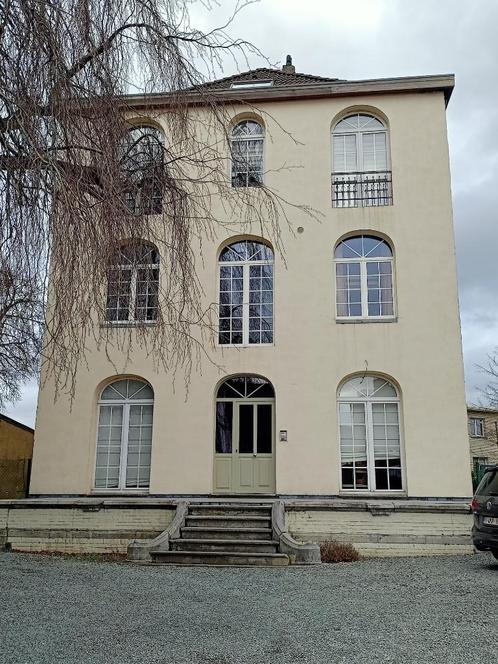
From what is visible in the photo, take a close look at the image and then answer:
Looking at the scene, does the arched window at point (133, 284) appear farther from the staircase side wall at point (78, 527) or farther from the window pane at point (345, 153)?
the window pane at point (345, 153)

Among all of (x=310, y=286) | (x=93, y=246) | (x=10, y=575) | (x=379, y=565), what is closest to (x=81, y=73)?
(x=93, y=246)

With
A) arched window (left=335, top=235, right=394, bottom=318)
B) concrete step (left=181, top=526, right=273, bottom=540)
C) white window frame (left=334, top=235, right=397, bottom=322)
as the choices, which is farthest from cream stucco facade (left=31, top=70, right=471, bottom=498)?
concrete step (left=181, top=526, right=273, bottom=540)

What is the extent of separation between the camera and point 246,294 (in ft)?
48.6

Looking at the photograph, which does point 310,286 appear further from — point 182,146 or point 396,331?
point 182,146

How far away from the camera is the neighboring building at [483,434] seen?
138ft

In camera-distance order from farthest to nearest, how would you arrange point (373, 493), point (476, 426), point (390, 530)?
1. point (476, 426)
2. point (373, 493)
3. point (390, 530)

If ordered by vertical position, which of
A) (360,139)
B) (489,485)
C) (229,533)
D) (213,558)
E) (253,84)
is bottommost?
(213,558)

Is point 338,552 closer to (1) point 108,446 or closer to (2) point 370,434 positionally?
(2) point 370,434

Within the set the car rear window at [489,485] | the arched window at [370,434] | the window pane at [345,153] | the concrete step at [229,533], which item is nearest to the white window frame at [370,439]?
the arched window at [370,434]

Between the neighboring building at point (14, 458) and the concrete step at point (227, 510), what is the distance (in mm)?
5289

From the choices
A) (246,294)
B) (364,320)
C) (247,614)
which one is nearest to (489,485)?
(364,320)

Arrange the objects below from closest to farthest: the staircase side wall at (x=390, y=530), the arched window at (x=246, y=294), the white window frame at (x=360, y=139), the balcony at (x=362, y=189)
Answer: the staircase side wall at (x=390, y=530) < the arched window at (x=246, y=294) < the balcony at (x=362, y=189) < the white window frame at (x=360, y=139)

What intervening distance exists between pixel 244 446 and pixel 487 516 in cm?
566

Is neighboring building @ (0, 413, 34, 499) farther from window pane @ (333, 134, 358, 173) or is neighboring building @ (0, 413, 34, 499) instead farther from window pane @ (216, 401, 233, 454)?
window pane @ (333, 134, 358, 173)
